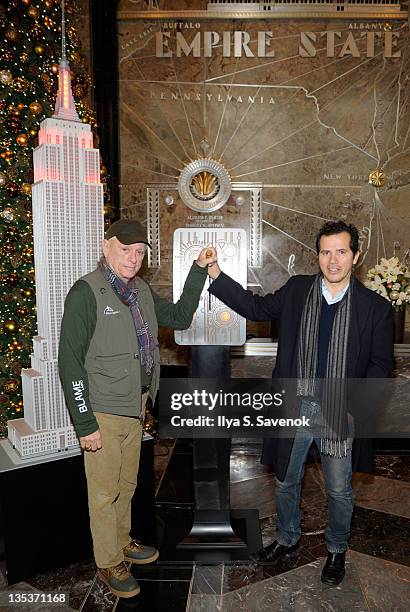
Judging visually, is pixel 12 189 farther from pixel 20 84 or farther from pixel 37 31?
pixel 37 31

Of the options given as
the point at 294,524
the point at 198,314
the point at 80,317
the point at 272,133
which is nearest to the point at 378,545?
the point at 294,524

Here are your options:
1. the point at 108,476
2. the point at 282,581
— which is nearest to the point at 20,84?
the point at 108,476

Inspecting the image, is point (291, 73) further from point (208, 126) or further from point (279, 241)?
point (279, 241)

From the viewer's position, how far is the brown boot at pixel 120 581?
218cm

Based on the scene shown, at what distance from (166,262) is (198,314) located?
284 centimetres

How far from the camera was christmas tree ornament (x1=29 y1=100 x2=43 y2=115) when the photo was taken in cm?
282

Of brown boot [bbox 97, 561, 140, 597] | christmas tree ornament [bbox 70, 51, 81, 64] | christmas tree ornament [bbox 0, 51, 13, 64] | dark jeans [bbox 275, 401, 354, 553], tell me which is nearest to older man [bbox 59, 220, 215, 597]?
brown boot [bbox 97, 561, 140, 597]

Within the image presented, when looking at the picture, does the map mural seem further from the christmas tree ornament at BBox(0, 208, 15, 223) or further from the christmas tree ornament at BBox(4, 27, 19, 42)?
the christmas tree ornament at BBox(0, 208, 15, 223)

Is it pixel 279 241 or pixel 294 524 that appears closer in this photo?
pixel 294 524

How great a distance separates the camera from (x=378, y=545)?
8.52ft

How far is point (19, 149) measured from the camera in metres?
2.86

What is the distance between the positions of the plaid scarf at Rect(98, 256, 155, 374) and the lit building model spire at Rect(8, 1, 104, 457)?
42 centimetres

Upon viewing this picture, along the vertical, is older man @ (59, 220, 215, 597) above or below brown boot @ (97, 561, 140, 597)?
above

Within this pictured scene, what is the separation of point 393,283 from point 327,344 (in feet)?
7.18
